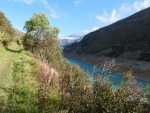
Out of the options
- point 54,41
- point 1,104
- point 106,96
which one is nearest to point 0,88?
point 1,104

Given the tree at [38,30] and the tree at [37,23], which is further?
the tree at [37,23]

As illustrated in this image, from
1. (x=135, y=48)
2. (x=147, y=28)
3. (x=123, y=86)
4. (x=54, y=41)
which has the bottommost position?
(x=123, y=86)

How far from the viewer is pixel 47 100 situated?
43.9 ft

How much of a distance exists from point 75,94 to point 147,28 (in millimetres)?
187778

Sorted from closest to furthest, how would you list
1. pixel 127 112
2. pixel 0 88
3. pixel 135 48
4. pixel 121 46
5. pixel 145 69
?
pixel 127 112, pixel 0 88, pixel 145 69, pixel 135 48, pixel 121 46

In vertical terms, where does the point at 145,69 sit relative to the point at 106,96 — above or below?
above

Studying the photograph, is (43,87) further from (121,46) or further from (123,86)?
(121,46)

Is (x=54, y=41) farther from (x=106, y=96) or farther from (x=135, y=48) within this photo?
(x=135, y=48)

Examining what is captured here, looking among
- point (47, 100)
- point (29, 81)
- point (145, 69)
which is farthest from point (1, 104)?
point (145, 69)

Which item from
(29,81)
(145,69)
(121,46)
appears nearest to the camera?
(29,81)

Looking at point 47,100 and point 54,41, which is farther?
point 54,41

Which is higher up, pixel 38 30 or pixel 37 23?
pixel 37 23

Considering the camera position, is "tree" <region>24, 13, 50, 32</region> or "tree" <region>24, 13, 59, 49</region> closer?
"tree" <region>24, 13, 59, 49</region>

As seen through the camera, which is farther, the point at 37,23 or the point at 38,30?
the point at 37,23
